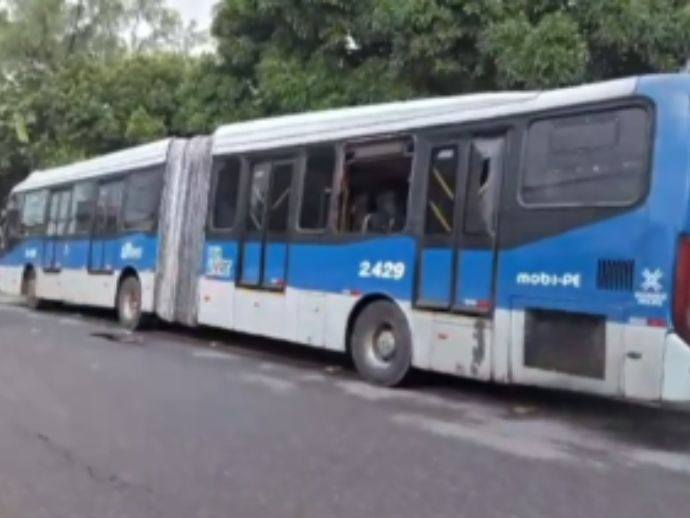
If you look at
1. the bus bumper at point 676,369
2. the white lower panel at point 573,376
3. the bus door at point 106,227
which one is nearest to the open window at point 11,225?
the bus door at point 106,227

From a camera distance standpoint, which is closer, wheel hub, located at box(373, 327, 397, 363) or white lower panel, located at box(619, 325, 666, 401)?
white lower panel, located at box(619, 325, 666, 401)

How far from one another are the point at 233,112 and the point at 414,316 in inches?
401

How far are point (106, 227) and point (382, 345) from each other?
8389 mm

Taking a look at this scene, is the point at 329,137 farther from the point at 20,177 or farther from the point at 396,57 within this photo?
the point at 20,177

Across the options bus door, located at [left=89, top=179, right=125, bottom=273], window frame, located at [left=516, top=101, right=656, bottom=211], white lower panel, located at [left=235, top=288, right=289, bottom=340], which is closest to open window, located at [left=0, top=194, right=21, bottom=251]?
bus door, located at [left=89, top=179, right=125, bottom=273]

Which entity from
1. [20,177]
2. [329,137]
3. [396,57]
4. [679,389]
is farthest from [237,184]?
[20,177]

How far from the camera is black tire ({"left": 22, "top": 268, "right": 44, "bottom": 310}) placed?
20875 mm

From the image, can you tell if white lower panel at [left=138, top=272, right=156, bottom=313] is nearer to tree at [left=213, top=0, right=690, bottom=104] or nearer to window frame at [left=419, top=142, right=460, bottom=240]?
tree at [left=213, top=0, right=690, bottom=104]

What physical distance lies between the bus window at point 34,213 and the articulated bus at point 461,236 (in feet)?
21.2

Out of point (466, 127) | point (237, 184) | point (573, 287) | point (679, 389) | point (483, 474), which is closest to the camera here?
point (483, 474)

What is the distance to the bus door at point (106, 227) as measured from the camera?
55.7 feet

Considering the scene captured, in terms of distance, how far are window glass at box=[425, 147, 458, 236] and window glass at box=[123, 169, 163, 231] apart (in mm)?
6689

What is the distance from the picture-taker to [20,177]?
119 ft

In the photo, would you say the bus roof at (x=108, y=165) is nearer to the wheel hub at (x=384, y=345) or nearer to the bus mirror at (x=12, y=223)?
the bus mirror at (x=12, y=223)
